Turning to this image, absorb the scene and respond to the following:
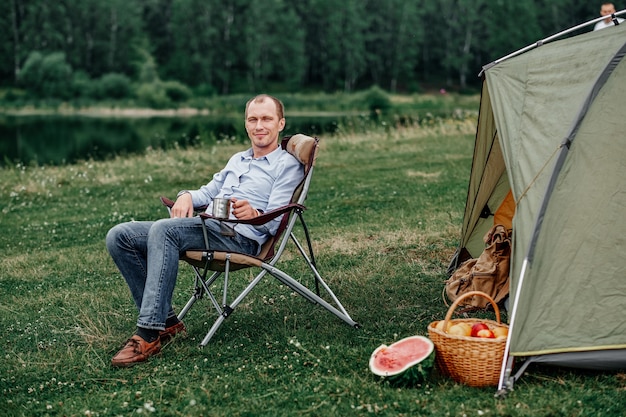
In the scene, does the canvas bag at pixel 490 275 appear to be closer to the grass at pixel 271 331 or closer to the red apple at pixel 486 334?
the grass at pixel 271 331

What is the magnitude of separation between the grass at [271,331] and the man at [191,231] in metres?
0.19

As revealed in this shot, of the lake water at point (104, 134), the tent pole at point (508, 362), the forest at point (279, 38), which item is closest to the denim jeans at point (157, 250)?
the tent pole at point (508, 362)

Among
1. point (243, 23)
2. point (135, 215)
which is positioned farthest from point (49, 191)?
point (243, 23)

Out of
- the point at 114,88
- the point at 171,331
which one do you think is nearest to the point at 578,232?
the point at 171,331

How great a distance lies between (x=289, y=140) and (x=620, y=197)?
77.9 inches

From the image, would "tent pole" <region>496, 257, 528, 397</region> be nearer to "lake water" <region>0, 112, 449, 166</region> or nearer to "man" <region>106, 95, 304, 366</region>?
"man" <region>106, 95, 304, 366</region>

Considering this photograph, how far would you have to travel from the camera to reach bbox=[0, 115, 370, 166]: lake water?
17.8 meters

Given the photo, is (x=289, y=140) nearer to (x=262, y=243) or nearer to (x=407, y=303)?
(x=262, y=243)

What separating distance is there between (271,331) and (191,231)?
78cm

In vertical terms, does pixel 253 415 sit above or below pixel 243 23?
below

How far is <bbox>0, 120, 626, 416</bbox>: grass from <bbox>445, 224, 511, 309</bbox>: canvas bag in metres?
0.19

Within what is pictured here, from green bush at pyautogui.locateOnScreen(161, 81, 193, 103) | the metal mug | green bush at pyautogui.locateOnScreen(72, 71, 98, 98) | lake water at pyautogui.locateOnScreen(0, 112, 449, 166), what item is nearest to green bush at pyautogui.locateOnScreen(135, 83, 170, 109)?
green bush at pyautogui.locateOnScreen(161, 81, 193, 103)

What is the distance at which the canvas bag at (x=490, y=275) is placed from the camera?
4770 mm

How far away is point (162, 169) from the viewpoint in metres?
12.3
